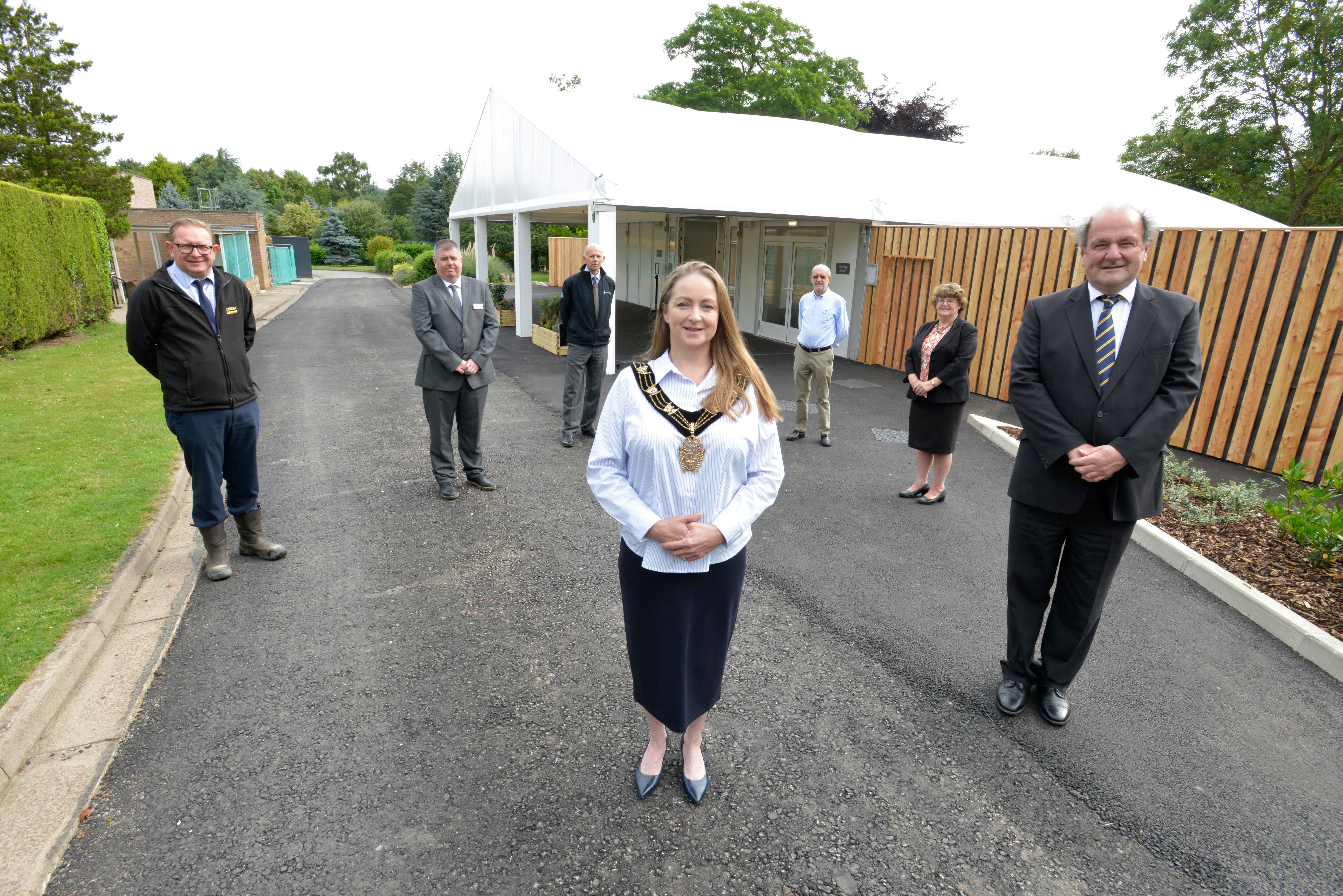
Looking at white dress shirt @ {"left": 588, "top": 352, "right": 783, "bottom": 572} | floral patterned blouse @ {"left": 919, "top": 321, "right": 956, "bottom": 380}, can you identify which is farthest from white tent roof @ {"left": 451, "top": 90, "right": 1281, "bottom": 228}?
white dress shirt @ {"left": 588, "top": 352, "right": 783, "bottom": 572}

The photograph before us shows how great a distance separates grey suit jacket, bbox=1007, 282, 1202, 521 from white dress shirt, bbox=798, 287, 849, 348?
442cm

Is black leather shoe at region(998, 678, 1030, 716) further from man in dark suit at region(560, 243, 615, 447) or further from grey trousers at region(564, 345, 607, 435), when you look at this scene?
grey trousers at region(564, 345, 607, 435)

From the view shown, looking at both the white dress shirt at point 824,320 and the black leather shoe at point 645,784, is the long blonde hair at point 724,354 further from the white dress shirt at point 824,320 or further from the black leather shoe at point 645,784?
the white dress shirt at point 824,320

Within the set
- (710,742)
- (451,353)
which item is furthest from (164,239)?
(710,742)

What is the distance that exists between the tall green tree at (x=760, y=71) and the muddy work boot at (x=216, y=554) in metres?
37.4

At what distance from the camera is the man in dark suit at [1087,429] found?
9.30 feet

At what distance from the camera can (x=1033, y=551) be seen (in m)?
3.19

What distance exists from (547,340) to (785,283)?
550 centimetres

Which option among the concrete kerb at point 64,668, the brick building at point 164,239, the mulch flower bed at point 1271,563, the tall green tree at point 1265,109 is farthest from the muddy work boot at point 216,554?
the tall green tree at point 1265,109

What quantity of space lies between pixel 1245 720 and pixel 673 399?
3.21 meters

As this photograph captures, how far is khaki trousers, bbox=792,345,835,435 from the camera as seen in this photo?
7.65 meters

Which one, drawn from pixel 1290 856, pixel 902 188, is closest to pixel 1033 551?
pixel 1290 856

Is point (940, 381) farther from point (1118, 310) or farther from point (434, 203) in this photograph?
point (434, 203)

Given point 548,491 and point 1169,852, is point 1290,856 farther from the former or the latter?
point 548,491
